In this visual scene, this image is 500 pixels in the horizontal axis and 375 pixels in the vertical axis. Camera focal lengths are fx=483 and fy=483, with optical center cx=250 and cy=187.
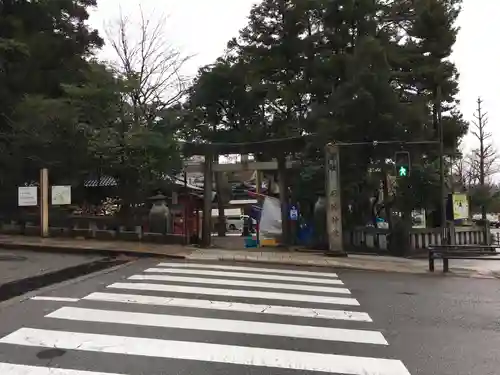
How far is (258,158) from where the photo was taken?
25578 mm

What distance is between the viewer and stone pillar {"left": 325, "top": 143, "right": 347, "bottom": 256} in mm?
17922

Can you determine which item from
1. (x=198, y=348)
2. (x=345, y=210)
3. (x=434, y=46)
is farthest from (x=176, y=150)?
(x=198, y=348)

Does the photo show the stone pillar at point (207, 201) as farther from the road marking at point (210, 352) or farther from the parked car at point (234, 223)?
the parked car at point (234, 223)

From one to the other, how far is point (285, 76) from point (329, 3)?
405 centimetres

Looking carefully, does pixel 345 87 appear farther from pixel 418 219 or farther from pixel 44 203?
pixel 44 203

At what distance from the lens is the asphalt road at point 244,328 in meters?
5.09

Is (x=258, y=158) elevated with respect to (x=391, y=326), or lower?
elevated

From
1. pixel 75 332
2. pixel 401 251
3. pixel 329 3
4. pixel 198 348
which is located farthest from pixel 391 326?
pixel 329 3

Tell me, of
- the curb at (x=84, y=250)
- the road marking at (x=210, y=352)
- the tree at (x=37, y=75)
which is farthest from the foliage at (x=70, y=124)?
the road marking at (x=210, y=352)

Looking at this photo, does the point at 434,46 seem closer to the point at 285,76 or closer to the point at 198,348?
the point at 285,76

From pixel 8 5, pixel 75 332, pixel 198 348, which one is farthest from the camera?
pixel 8 5

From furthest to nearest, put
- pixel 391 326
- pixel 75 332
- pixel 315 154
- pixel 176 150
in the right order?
pixel 315 154 < pixel 176 150 < pixel 391 326 < pixel 75 332

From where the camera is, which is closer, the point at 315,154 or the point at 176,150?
the point at 176,150

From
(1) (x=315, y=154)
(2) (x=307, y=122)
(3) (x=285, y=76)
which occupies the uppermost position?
(3) (x=285, y=76)
